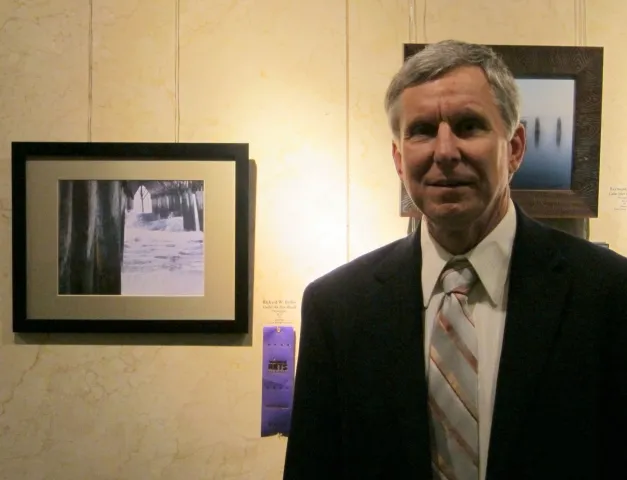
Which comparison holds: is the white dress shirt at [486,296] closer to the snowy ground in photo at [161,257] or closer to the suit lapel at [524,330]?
the suit lapel at [524,330]

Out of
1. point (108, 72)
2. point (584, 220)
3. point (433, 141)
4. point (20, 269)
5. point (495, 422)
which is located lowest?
point (495, 422)

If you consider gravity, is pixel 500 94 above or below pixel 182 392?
above

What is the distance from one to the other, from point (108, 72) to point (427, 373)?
99 cm

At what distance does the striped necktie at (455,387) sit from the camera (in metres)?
0.73

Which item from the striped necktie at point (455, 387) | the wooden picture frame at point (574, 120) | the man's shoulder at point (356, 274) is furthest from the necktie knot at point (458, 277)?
the wooden picture frame at point (574, 120)

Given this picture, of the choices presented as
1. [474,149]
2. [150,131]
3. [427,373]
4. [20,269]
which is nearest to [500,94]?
[474,149]

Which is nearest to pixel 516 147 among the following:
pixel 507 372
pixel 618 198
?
pixel 507 372

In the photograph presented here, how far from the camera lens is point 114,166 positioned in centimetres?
119

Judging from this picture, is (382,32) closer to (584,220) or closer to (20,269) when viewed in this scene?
(584,220)

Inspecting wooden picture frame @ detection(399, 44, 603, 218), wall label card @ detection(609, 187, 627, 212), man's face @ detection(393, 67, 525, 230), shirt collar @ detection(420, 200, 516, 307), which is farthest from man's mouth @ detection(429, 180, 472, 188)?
wall label card @ detection(609, 187, 627, 212)

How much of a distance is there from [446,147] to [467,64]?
129mm

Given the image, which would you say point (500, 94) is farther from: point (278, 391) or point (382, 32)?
point (278, 391)

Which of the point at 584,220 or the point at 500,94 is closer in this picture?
the point at 500,94

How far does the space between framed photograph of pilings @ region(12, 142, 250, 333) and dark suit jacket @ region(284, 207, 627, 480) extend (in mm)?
380
